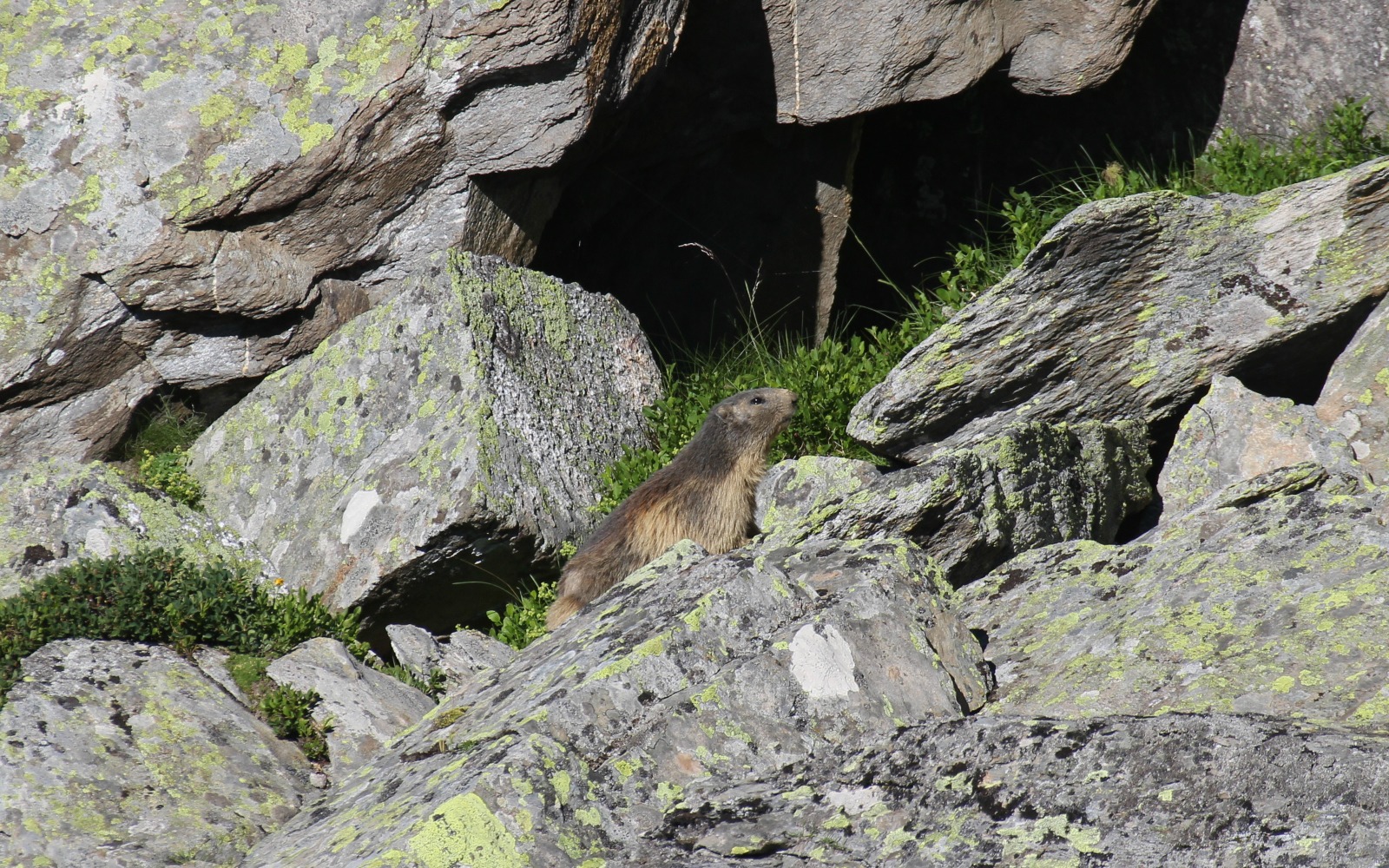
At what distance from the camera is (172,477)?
27.0 ft

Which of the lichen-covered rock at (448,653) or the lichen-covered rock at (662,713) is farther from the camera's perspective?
the lichen-covered rock at (448,653)

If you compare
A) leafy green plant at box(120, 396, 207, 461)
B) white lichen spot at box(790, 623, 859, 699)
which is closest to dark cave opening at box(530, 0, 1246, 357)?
leafy green plant at box(120, 396, 207, 461)

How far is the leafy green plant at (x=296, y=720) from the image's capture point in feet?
19.5

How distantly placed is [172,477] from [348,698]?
9.70 ft

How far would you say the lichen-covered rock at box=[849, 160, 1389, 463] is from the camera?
672cm

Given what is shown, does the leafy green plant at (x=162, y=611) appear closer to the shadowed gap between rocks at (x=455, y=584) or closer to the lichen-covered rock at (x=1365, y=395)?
the shadowed gap between rocks at (x=455, y=584)

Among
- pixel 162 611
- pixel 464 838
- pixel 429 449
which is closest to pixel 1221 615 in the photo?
pixel 464 838

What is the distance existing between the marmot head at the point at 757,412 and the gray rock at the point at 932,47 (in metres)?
2.85

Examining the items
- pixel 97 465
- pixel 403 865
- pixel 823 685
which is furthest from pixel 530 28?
pixel 403 865

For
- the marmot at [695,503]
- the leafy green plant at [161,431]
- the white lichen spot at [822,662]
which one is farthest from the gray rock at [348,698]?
the leafy green plant at [161,431]

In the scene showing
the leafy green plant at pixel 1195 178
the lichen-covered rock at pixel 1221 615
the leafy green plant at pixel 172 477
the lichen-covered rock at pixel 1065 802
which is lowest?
the lichen-covered rock at pixel 1221 615

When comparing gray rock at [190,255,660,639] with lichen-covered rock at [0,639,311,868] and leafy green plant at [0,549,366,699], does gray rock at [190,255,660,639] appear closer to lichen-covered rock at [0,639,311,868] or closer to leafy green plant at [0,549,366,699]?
leafy green plant at [0,549,366,699]

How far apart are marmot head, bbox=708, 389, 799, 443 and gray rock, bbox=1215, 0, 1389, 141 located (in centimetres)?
475

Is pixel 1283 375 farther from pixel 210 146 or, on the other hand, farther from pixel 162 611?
pixel 210 146
